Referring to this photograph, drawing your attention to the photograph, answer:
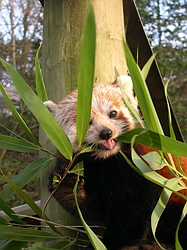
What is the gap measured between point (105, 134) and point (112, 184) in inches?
14.2

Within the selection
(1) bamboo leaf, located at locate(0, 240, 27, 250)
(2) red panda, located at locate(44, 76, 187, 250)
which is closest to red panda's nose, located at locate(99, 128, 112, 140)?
(2) red panda, located at locate(44, 76, 187, 250)

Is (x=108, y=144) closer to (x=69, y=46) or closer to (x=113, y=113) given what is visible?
(x=113, y=113)

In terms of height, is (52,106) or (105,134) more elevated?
(52,106)

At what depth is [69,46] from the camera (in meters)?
1.92

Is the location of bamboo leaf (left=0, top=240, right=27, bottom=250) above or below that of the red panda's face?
below

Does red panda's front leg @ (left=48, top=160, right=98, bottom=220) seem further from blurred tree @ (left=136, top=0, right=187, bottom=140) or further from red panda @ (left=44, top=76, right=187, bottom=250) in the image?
blurred tree @ (left=136, top=0, right=187, bottom=140)

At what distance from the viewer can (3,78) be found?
7.09 meters

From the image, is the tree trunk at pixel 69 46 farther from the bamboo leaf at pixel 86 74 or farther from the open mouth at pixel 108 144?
the bamboo leaf at pixel 86 74

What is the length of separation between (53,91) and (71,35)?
31 cm

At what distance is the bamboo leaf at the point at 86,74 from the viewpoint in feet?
3.17

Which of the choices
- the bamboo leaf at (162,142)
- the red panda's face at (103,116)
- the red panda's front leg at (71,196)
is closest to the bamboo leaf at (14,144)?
the red panda's face at (103,116)

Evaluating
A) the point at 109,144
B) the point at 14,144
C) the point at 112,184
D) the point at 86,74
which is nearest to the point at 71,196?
the point at 112,184

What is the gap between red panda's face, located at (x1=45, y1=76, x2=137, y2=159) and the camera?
1.61m

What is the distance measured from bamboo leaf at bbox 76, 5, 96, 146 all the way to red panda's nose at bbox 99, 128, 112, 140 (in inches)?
13.1
